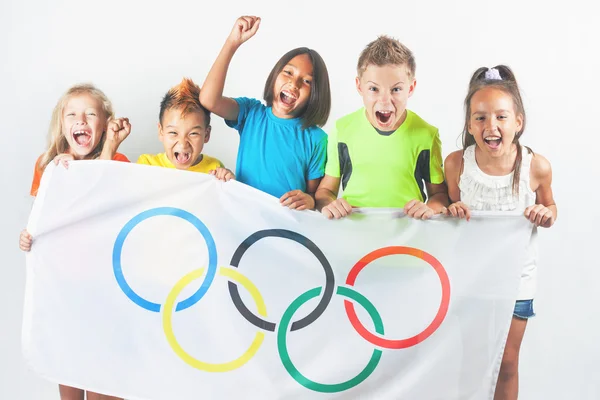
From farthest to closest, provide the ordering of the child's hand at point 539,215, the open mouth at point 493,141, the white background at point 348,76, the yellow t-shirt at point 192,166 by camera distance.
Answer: the white background at point 348,76 < the yellow t-shirt at point 192,166 < the open mouth at point 493,141 < the child's hand at point 539,215

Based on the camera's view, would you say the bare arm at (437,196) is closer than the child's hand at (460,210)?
No

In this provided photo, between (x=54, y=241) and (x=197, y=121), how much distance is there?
1.95ft

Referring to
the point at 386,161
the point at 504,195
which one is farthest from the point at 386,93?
the point at 504,195

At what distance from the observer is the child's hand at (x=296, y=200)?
82.7 inches

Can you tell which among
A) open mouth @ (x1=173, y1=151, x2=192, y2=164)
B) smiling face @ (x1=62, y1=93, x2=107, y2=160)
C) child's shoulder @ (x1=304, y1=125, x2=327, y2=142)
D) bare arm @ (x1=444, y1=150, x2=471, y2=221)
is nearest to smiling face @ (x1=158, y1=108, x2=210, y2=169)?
open mouth @ (x1=173, y1=151, x2=192, y2=164)

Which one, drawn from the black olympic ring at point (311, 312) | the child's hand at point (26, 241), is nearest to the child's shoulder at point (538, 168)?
the black olympic ring at point (311, 312)

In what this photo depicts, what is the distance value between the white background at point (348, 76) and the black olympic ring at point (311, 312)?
73 cm

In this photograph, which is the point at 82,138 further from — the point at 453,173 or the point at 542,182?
the point at 542,182

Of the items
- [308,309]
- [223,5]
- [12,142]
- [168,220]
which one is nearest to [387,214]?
[308,309]

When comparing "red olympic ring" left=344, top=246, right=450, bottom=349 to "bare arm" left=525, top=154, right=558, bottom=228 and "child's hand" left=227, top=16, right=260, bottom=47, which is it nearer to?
"bare arm" left=525, top=154, right=558, bottom=228

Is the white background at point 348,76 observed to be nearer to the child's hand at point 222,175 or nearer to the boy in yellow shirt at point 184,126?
the boy in yellow shirt at point 184,126

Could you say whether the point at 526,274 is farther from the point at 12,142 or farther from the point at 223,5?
the point at 12,142

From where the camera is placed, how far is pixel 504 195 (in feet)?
6.95

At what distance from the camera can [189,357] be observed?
216 cm
